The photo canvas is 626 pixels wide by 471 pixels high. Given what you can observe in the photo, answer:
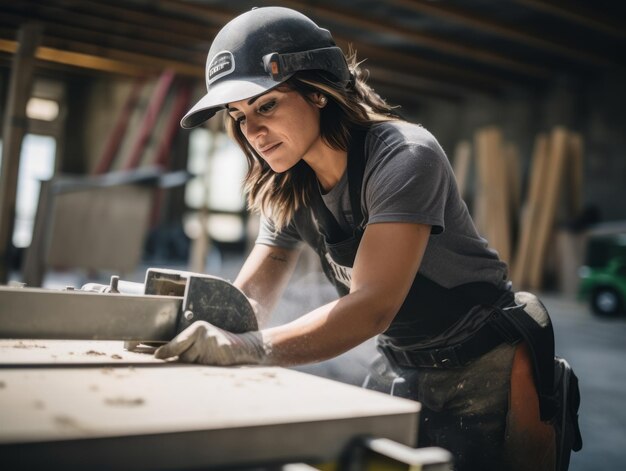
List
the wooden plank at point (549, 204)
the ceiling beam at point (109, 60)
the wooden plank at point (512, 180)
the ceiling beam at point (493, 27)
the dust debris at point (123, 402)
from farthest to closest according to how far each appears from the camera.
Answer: the wooden plank at point (512, 180) → the wooden plank at point (549, 204) → the ceiling beam at point (493, 27) → the ceiling beam at point (109, 60) → the dust debris at point (123, 402)

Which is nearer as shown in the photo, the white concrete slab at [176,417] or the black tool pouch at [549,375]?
the white concrete slab at [176,417]

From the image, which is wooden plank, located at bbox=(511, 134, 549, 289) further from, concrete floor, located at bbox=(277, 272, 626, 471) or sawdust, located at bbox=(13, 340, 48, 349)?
sawdust, located at bbox=(13, 340, 48, 349)

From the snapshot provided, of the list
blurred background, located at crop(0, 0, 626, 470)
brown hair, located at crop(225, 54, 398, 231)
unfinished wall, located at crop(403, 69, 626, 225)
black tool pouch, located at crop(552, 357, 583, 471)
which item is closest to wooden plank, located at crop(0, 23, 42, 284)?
blurred background, located at crop(0, 0, 626, 470)

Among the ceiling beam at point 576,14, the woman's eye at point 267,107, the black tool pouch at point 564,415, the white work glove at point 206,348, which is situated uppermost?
the ceiling beam at point 576,14

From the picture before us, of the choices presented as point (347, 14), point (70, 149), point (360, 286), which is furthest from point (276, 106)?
point (70, 149)

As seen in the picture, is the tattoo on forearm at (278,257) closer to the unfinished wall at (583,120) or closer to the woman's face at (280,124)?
the woman's face at (280,124)

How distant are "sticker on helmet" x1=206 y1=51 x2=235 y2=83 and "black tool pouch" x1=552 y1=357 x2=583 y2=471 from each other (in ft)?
3.46

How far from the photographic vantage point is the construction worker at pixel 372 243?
126 cm

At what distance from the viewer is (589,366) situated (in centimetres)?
485

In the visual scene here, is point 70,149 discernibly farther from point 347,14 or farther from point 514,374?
point 514,374

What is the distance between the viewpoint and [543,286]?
921 cm

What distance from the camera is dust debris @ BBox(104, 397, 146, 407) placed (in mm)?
854

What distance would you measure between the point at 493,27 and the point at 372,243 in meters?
7.10

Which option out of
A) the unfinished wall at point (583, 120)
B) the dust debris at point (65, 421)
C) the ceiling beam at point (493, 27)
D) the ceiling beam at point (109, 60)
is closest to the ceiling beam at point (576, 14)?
the ceiling beam at point (493, 27)
